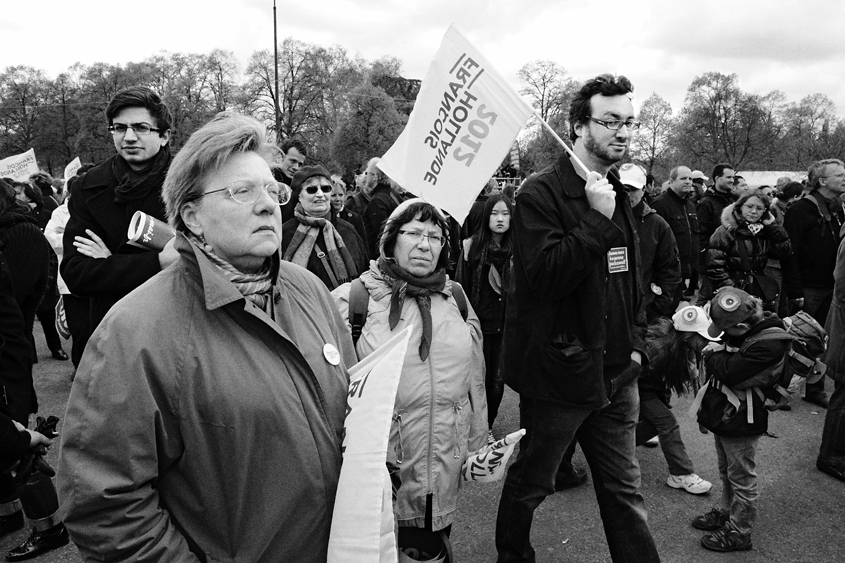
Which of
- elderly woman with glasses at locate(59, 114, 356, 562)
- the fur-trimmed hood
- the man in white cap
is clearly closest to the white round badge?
elderly woman with glasses at locate(59, 114, 356, 562)

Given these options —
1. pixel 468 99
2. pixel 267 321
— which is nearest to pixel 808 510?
pixel 468 99

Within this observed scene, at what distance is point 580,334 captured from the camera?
2.83 metres

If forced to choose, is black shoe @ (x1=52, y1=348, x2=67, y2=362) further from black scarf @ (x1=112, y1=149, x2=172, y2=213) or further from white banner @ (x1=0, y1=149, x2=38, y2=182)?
black scarf @ (x1=112, y1=149, x2=172, y2=213)

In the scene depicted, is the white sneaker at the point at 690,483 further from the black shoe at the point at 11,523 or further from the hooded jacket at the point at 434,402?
the black shoe at the point at 11,523

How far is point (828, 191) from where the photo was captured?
6.24 metres

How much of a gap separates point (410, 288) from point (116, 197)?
1397mm

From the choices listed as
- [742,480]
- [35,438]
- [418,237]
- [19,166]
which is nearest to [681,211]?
[742,480]

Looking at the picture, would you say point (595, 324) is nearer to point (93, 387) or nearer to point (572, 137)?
point (572, 137)

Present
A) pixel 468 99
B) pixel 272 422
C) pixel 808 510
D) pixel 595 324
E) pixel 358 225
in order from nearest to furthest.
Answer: pixel 272 422, pixel 595 324, pixel 468 99, pixel 808 510, pixel 358 225

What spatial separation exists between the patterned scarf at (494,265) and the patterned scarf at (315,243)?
127 cm

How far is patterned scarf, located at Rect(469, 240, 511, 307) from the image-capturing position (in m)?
5.07

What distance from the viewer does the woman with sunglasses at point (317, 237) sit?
13.6 ft

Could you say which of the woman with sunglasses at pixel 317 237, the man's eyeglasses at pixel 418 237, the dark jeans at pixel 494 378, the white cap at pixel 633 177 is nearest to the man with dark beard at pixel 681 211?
the white cap at pixel 633 177

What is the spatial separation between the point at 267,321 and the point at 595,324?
5.47 ft
